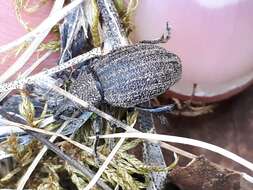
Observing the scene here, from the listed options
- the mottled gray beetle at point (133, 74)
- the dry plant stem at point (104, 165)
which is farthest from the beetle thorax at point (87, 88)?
the dry plant stem at point (104, 165)

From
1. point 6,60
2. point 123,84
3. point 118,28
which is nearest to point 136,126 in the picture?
point 123,84

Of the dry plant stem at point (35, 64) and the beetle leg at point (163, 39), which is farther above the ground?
the beetle leg at point (163, 39)

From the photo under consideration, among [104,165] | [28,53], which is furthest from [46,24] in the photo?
[104,165]

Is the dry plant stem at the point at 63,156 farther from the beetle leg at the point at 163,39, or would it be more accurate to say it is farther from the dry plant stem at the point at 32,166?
the beetle leg at the point at 163,39

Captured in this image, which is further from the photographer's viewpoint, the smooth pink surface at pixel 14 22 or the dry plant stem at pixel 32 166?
the smooth pink surface at pixel 14 22

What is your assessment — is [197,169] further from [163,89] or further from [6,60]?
[6,60]

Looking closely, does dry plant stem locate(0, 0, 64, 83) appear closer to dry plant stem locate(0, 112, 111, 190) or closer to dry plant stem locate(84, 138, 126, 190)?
dry plant stem locate(0, 112, 111, 190)
